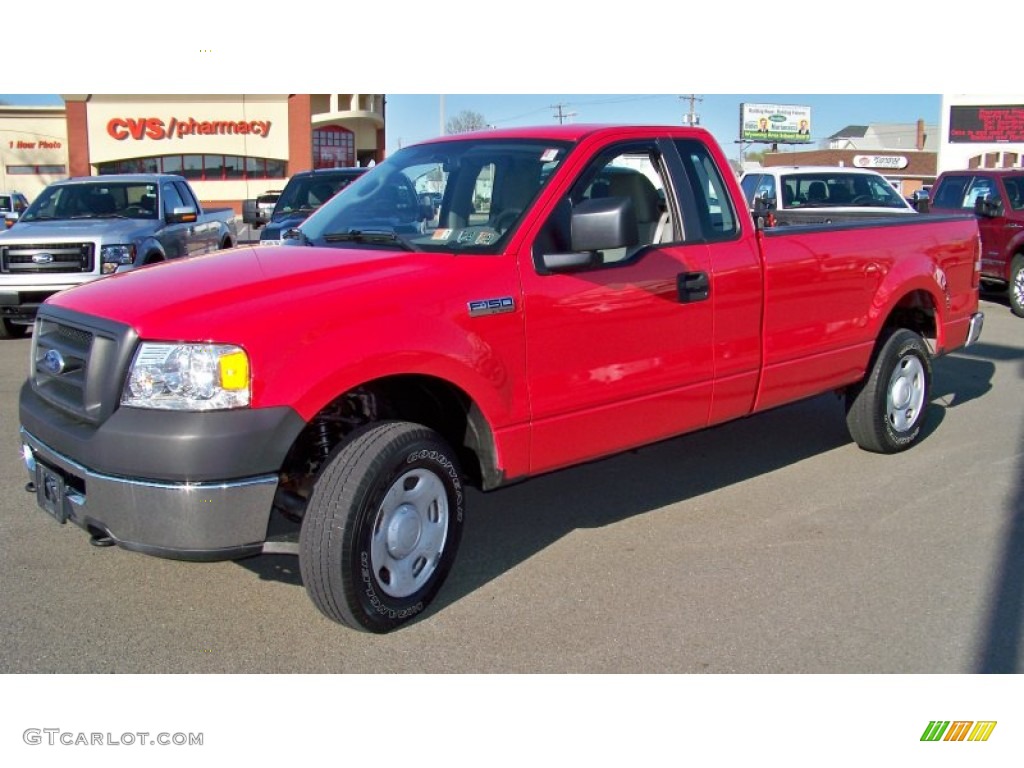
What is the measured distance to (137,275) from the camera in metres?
4.19

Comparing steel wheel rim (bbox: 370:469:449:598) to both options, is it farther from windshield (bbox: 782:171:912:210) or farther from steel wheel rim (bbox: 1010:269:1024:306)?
steel wheel rim (bbox: 1010:269:1024:306)

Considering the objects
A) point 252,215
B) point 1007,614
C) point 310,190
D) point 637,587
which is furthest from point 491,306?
point 310,190

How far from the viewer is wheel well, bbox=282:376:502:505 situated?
401cm

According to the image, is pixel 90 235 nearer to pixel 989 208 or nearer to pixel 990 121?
pixel 989 208

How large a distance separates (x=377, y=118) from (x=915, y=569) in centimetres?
4582

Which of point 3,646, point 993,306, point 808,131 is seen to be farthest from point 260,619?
point 808,131

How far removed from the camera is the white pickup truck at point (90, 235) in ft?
34.0

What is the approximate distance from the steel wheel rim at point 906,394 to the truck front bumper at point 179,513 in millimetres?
4342

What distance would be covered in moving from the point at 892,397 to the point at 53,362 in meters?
4.92

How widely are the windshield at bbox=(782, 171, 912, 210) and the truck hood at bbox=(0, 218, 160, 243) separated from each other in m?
8.10

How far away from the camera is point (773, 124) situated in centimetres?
6131

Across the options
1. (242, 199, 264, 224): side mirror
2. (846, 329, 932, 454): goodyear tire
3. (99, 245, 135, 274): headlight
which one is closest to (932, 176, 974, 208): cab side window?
(846, 329, 932, 454): goodyear tire

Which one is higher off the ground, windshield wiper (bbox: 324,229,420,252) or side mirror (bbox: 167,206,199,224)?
windshield wiper (bbox: 324,229,420,252)

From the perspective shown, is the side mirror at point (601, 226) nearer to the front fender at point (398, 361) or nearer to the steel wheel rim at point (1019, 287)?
the front fender at point (398, 361)
